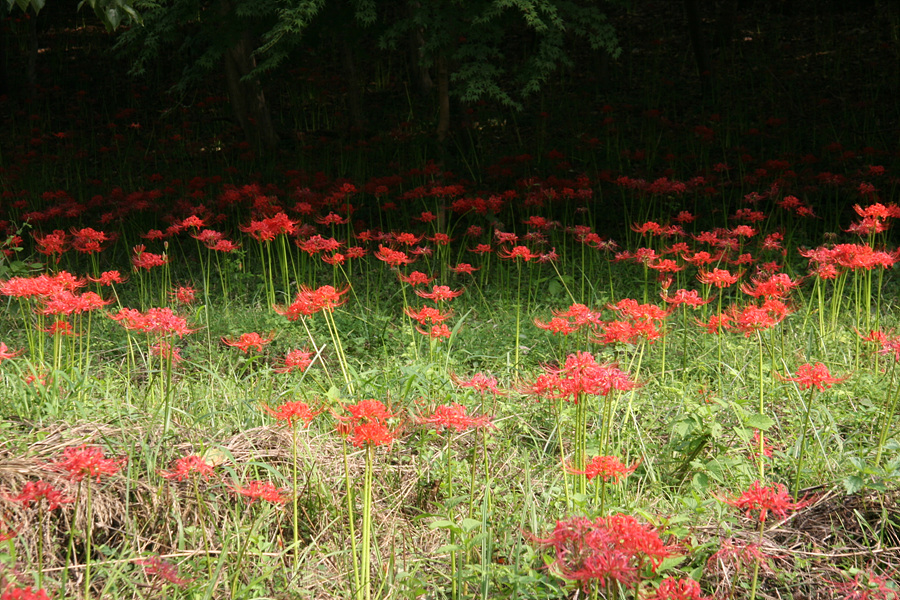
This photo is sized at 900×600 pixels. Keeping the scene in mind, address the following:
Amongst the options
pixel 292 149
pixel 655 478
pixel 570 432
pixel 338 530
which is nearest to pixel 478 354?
pixel 570 432

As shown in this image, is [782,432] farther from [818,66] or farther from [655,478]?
[818,66]

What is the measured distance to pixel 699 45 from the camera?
10117 millimetres

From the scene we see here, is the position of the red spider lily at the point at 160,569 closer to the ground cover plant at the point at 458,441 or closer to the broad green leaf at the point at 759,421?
the ground cover plant at the point at 458,441

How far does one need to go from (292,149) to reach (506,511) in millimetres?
8421

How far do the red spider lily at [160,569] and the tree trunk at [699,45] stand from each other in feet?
31.1

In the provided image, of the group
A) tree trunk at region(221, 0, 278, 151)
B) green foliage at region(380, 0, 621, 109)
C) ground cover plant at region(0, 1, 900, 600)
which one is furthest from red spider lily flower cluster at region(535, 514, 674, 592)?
tree trunk at region(221, 0, 278, 151)

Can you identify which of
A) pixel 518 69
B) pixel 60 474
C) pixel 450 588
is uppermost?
pixel 518 69

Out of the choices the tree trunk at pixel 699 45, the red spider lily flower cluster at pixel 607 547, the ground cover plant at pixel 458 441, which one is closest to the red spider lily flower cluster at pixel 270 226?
the ground cover plant at pixel 458 441

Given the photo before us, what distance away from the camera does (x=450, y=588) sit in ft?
7.27

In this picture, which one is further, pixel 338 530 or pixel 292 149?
pixel 292 149

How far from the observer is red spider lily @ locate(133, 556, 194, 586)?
185cm

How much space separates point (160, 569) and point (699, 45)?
9853 mm

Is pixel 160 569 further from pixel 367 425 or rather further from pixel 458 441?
pixel 458 441

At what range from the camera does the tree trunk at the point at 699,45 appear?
983cm
